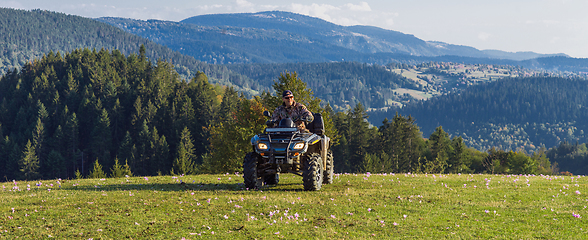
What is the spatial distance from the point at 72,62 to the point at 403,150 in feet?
445

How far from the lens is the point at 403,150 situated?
89.6m

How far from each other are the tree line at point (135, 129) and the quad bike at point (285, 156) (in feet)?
189

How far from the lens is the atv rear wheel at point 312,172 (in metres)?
14.2

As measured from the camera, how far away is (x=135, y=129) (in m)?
126

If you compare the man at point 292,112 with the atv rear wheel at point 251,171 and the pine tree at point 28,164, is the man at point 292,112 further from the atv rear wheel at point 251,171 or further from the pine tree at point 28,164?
the pine tree at point 28,164

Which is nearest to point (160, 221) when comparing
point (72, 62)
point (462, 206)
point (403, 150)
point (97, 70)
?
point (462, 206)

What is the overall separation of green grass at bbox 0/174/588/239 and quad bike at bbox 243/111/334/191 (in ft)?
Result: 1.95

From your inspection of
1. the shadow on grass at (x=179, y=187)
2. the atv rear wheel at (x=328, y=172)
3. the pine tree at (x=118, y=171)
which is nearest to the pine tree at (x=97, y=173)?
the pine tree at (x=118, y=171)

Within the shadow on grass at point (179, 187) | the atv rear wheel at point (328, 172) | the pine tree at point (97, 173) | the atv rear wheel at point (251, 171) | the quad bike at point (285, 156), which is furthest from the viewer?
the pine tree at point (97, 173)

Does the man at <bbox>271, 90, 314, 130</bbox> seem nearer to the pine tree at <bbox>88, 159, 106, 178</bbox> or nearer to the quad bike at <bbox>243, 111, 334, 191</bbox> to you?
the quad bike at <bbox>243, 111, 334, 191</bbox>

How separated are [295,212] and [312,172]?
325 centimetres

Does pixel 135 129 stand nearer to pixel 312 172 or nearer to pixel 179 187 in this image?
pixel 179 187

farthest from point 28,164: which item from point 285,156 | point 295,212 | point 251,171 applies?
point 295,212

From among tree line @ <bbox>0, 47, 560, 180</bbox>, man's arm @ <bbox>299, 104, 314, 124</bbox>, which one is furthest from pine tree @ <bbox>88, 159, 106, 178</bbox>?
man's arm @ <bbox>299, 104, 314, 124</bbox>
